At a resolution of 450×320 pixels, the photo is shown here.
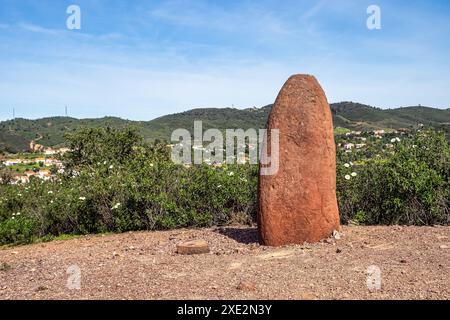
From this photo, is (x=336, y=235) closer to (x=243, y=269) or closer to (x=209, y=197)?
(x=243, y=269)

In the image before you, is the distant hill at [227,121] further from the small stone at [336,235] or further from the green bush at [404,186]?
the small stone at [336,235]

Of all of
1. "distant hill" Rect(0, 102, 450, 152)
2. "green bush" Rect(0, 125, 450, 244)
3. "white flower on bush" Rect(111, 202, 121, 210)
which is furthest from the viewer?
"distant hill" Rect(0, 102, 450, 152)

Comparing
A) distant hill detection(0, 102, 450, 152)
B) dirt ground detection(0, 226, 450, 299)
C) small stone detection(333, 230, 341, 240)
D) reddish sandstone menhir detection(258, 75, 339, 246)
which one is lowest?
dirt ground detection(0, 226, 450, 299)

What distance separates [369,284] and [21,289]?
Result: 4.41 meters

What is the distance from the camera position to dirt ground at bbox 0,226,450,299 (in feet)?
18.1

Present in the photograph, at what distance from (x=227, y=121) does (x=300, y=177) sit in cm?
5846

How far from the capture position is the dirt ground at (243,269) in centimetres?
553

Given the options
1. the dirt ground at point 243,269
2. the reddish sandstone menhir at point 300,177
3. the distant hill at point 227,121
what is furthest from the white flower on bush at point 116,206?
the distant hill at point 227,121

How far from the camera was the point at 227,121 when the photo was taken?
65.9m

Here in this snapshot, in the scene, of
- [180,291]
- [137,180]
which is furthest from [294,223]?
[137,180]

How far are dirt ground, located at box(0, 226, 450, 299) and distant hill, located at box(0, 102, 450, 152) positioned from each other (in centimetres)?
4648

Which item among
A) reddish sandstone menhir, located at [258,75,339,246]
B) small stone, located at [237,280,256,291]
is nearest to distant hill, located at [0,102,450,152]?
reddish sandstone menhir, located at [258,75,339,246]

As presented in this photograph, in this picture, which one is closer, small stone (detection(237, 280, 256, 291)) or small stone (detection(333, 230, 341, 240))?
small stone (detection(237, 280, 256, 291))

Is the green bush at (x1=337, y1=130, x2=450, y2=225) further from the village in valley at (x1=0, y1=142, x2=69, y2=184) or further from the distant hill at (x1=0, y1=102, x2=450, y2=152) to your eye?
the distant hill at (x1=0, y1=102, x2=450, y2=152)
